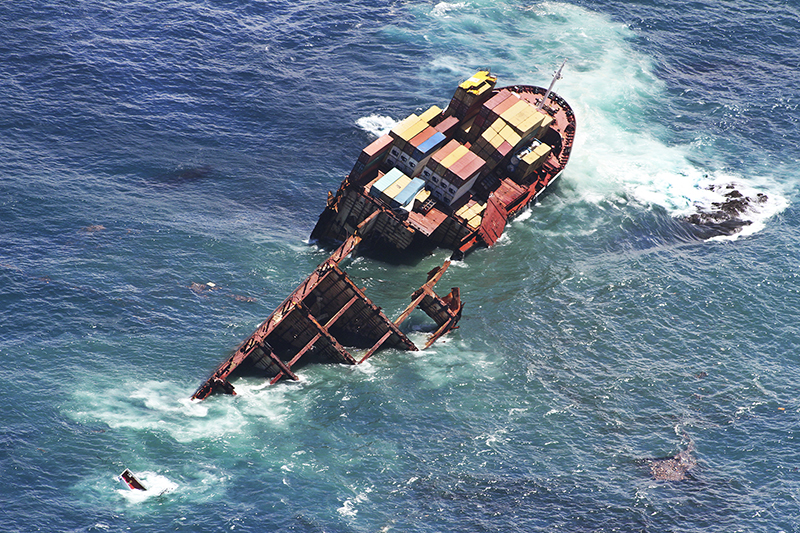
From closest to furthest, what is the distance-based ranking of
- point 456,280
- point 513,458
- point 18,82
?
point 513,458 < point 456,280 < point 18,82

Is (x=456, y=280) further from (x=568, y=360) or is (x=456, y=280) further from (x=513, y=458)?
(x=513, y=458)

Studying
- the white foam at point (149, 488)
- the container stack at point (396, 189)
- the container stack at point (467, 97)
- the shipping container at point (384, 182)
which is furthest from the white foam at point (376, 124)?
the white foam at point (149, 488)

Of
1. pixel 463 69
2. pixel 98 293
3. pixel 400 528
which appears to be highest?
pixel 463 69

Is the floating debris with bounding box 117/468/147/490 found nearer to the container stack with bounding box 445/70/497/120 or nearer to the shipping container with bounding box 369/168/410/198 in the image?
the shipping container with bounding box 369/168/410/198

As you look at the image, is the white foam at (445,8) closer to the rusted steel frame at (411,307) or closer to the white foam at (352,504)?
the rusted steel frame at (411,307)

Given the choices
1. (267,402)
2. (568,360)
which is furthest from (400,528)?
(568,360)

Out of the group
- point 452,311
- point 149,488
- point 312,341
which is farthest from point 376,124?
point 149,488

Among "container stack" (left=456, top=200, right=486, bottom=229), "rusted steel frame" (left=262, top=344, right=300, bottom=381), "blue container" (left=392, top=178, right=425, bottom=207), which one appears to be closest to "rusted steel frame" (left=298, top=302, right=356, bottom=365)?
"rusted steel frame" (left=262, top=344, right=300, bottom=381)
